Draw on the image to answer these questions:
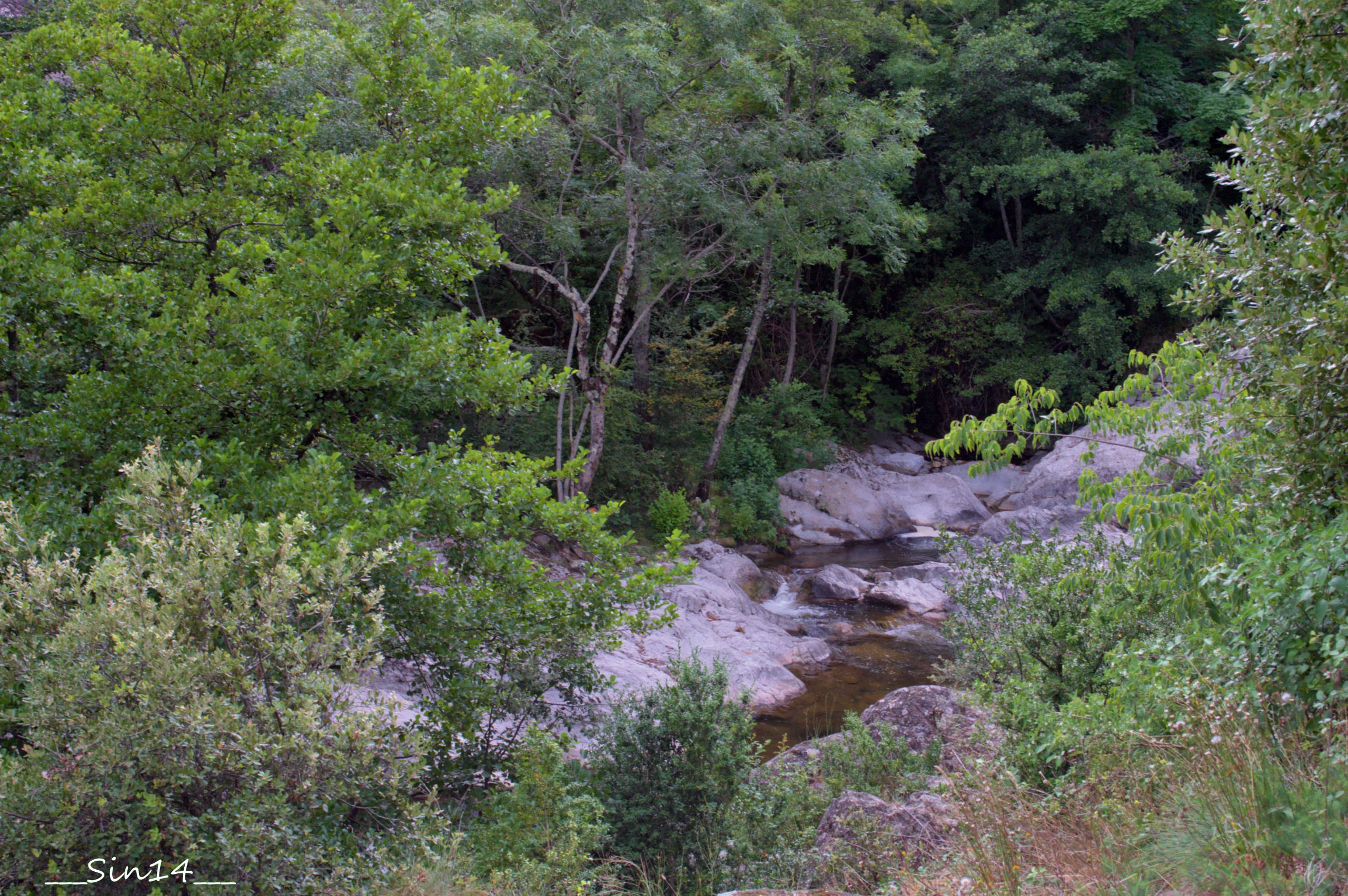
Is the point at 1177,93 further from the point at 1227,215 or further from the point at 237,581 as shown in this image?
the point at 237,581

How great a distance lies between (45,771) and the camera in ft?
9.50

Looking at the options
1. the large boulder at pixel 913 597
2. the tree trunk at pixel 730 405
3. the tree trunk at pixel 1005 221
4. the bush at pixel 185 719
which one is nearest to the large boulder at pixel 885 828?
the bush at pixel 185 719

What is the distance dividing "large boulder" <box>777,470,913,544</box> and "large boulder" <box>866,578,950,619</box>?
419 centimetres

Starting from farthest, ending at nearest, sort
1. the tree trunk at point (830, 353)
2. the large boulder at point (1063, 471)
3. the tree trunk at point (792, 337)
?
the tree trunk at point (830, 353)
the tree trunk at point (792, 337)
the large boulder at point (1063, 471)

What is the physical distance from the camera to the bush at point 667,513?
1627 cm

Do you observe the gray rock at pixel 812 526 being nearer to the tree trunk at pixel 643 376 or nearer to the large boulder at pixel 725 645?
the tree trunk at pixel 643 376

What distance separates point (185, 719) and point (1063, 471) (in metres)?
19.5

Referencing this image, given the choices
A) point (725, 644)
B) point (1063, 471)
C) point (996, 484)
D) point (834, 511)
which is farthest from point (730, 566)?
point (996, 484)

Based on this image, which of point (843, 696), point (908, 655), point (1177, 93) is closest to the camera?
point (843, 696)

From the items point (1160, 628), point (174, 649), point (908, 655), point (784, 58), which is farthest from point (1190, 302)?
point (784, 58)

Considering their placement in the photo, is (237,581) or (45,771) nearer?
(45,771)

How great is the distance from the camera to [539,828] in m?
4.57

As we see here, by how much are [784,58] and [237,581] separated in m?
14.9

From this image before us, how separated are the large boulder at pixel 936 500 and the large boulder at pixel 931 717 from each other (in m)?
11.3
